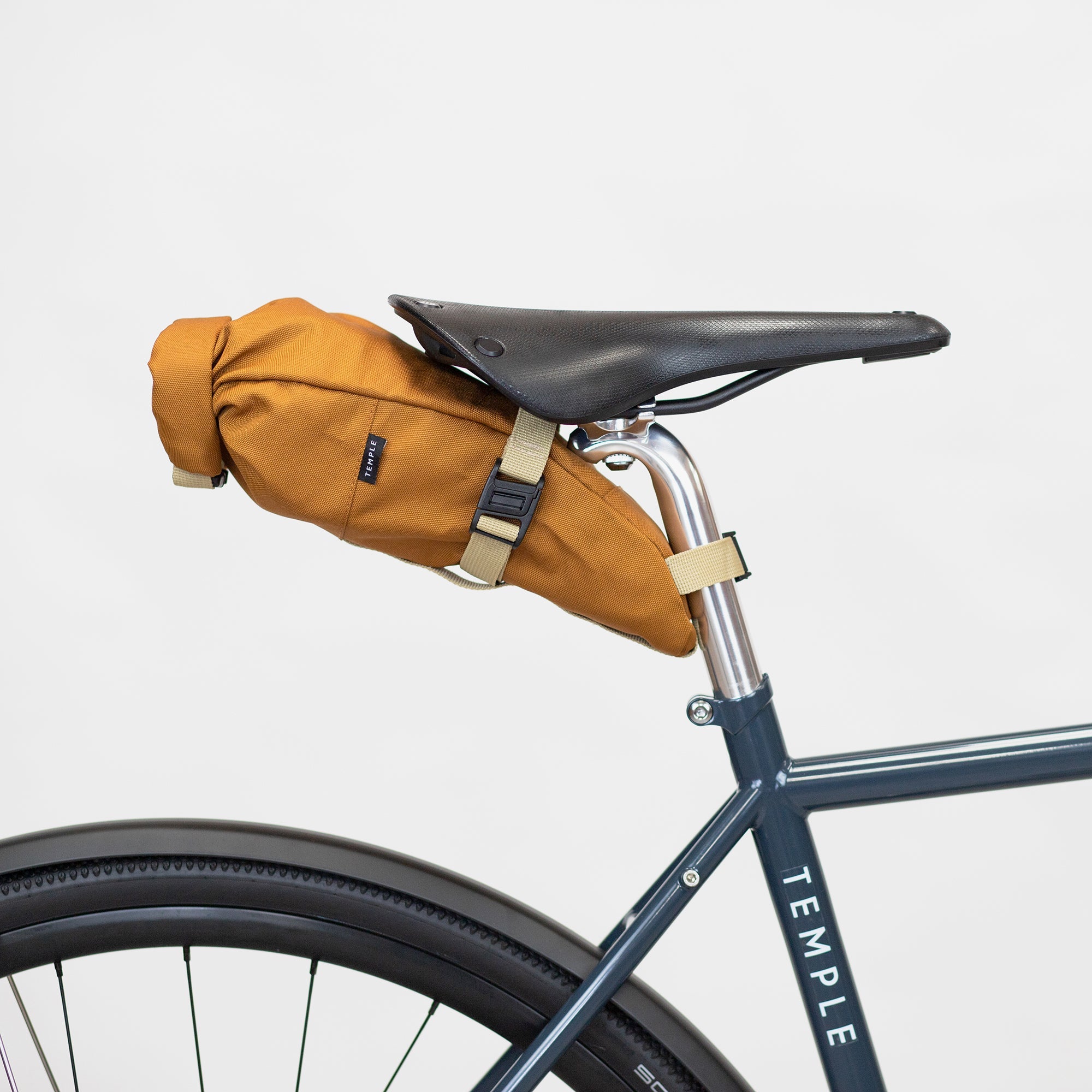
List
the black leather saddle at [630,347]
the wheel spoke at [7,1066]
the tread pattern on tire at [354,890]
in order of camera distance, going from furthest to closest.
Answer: the wheel spoke at [7,1066], the tread pattern on tire at [354,890], the black leather saddle at [630,347]

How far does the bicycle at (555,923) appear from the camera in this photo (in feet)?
2.27

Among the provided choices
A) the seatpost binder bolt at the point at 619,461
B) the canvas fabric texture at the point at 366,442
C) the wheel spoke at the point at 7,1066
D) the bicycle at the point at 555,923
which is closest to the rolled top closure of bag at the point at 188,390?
the canvas fabric texture at the point at 366,442

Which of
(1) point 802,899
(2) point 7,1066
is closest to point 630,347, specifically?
(1) point 802,899

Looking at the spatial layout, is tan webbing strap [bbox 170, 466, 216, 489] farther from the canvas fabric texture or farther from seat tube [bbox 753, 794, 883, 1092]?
seat tube [bbox 753, 794, 883, 1092]

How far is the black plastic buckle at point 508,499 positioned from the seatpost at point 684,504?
0.04m

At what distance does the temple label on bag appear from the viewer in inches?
25.7

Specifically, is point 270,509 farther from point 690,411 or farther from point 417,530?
point 690,411

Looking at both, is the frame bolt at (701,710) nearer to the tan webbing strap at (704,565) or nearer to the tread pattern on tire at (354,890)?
the tan webbing strap at (704,565)

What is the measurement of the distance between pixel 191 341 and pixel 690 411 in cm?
28

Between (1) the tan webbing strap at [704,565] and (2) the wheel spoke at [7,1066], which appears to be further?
(2) the wheel spoke at [7,1066]

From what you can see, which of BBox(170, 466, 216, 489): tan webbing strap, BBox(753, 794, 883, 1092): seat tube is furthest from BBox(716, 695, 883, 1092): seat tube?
BBox(170, 466, 216, 489): tan webbing strap

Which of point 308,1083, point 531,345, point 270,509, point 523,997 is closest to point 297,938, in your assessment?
point 523,997

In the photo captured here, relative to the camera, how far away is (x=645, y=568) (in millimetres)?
670

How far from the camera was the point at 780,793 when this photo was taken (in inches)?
27.6
